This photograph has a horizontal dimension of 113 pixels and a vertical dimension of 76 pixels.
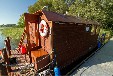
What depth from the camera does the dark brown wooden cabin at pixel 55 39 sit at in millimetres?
9938

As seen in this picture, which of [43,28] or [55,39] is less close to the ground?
[43,28]

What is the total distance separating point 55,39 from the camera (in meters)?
10.2

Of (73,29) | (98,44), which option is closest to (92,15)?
(98,44)

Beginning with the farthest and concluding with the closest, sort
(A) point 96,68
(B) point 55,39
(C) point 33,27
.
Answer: (C) point 33,27 < (A) point 96,68 < (B) point 55,39

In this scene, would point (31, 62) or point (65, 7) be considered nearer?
point (31, 62)

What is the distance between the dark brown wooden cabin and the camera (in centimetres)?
994

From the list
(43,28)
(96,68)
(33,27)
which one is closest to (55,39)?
(43,28)

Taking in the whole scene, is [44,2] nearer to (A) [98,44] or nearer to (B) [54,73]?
(A) [98,44]

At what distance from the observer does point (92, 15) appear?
1347 inches

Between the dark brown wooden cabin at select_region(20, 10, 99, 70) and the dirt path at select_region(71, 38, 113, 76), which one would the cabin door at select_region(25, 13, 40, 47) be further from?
the dirt path at select_region(71, 38, 113, 76)

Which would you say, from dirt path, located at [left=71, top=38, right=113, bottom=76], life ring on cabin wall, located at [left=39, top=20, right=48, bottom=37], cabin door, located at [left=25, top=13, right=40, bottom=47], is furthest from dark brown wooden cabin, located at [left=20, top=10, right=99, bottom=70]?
dirt path, located at [left=71, top=38, right=113, bottom=76]

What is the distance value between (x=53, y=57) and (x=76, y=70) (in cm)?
213

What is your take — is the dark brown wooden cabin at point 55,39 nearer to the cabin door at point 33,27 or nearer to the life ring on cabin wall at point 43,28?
the cabin door at point 33,27

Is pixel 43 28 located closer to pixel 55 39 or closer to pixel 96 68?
pixel 55 39
